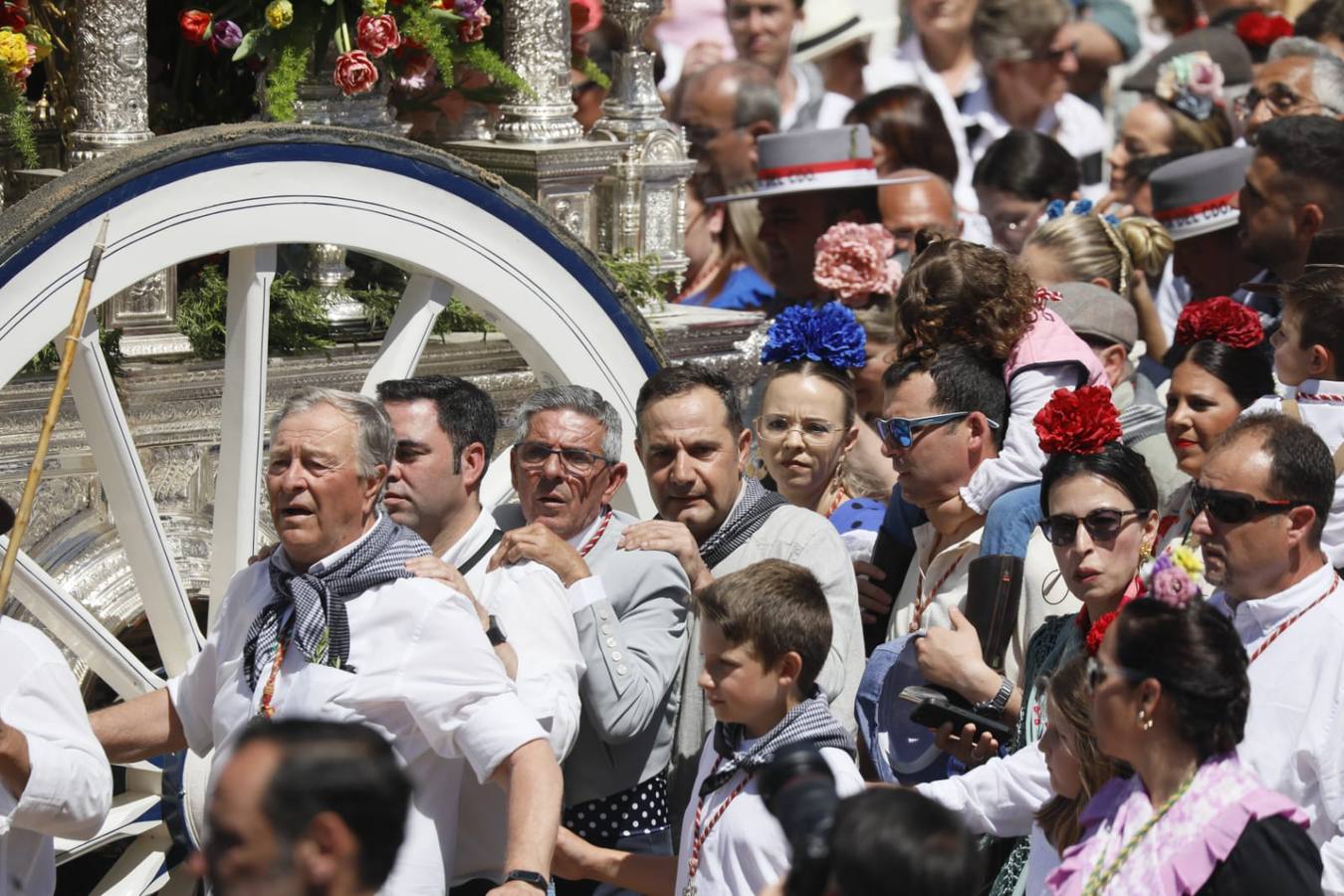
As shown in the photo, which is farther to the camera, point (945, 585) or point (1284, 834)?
point (945, 585)

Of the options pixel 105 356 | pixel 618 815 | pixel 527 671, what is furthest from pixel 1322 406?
pixel 105 356

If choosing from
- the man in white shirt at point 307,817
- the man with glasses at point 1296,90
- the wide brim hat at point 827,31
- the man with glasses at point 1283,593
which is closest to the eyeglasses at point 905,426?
the man with glasses at point 1283,593

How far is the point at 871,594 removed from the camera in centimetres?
476

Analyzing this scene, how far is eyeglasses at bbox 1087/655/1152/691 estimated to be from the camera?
114 inches

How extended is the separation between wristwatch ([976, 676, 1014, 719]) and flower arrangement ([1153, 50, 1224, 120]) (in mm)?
5617

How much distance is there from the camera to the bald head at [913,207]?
761 centimetres

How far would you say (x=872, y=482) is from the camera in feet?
18.0

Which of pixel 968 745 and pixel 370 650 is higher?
pixel 370 650

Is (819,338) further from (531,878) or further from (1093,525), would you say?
(531,878)

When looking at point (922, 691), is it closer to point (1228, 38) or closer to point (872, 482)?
point (872, 482)

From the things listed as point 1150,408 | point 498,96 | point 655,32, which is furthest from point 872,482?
point 655,32

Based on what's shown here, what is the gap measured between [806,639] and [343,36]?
2447 mm

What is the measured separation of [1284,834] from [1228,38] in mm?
8035

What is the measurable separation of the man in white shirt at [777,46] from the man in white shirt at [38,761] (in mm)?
7021
